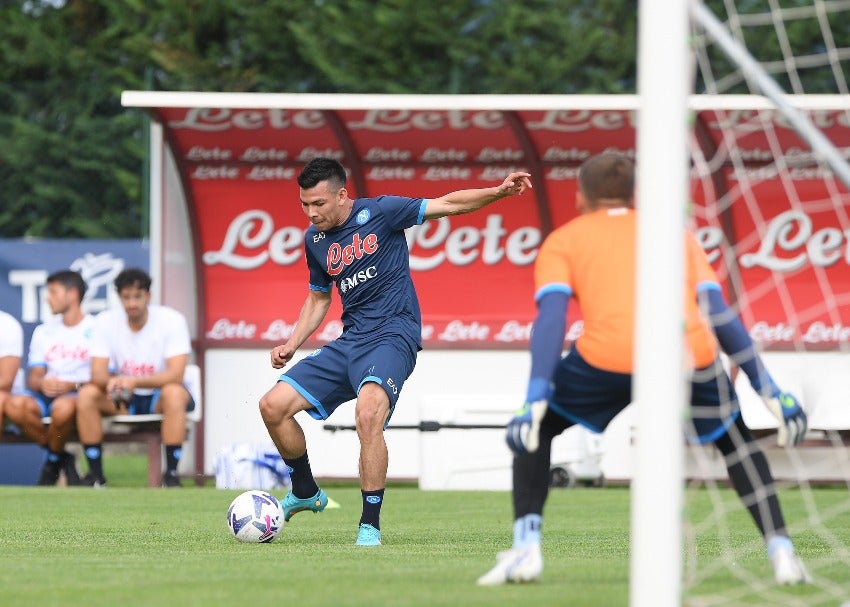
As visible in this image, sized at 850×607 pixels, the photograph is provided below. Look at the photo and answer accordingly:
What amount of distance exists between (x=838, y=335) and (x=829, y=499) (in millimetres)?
2505

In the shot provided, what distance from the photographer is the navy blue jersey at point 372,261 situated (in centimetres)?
856

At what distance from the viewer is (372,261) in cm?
859

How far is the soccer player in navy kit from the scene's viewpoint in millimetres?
8234

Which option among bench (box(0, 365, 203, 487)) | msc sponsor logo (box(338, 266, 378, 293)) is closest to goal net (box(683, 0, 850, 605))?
bench (box(0, 365, 203, 487))

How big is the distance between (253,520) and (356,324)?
1152mm

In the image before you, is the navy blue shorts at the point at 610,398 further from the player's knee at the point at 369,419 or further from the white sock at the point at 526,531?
the player's knee at the point at 369,419

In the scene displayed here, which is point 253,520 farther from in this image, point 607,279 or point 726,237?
point 726,237

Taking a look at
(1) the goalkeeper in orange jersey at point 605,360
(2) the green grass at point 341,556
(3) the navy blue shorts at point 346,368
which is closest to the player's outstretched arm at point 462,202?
(3) the navy blue shorts at point 346,368

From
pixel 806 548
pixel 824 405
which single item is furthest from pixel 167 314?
pixel 806 548

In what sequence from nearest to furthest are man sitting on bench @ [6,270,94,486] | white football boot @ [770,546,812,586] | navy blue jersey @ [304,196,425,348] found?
white football boot @ [770,546,812,586]
navy blue jersey @ [304,196,425,348]
man sitting on bench @ [6,270,94,486]

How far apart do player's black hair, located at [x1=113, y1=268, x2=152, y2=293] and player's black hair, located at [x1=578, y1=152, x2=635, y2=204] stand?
8.10 m

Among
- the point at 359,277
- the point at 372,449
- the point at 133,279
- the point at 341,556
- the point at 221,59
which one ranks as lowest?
the point at 341,556

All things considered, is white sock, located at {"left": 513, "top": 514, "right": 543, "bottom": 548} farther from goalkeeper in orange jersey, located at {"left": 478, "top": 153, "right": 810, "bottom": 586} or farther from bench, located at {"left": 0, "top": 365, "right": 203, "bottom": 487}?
bench, located at {"left": 0, "top": 365, "right": 203, "bottom": 487}

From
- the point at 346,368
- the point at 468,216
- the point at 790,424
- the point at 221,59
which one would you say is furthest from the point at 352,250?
the point at 221,59
